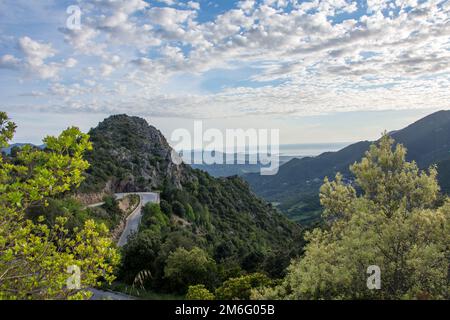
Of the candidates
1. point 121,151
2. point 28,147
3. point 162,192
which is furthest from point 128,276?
point 121,151

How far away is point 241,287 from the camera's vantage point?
17938 millimetres

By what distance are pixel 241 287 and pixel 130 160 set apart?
60.5 m

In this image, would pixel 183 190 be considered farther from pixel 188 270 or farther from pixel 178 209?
pixel 188 270

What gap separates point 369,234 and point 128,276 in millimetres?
25510

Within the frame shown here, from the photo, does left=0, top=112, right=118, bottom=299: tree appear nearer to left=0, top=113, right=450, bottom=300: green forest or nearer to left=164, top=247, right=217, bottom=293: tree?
left=0, top=113, right=450, bottom=300: green forest

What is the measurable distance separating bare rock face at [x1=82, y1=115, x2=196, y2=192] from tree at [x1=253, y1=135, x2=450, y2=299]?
46618mm

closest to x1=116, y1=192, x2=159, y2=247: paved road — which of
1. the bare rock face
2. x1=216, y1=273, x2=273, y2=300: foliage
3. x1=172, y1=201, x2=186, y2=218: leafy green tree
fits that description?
x1=172, y1=201, x2=186, y2=218: leafy green tree

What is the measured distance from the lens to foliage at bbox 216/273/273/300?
693 inches

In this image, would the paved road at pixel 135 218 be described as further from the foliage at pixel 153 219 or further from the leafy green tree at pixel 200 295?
the leafy green tree at pixel 200 295

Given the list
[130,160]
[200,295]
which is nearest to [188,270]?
[200,295]

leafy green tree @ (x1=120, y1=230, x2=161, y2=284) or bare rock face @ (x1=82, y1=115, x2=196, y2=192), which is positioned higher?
bare rock face @ (x1=82, y1=115, x2=196, y2=192)

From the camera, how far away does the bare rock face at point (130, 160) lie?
6396cm

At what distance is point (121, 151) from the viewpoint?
249ft
